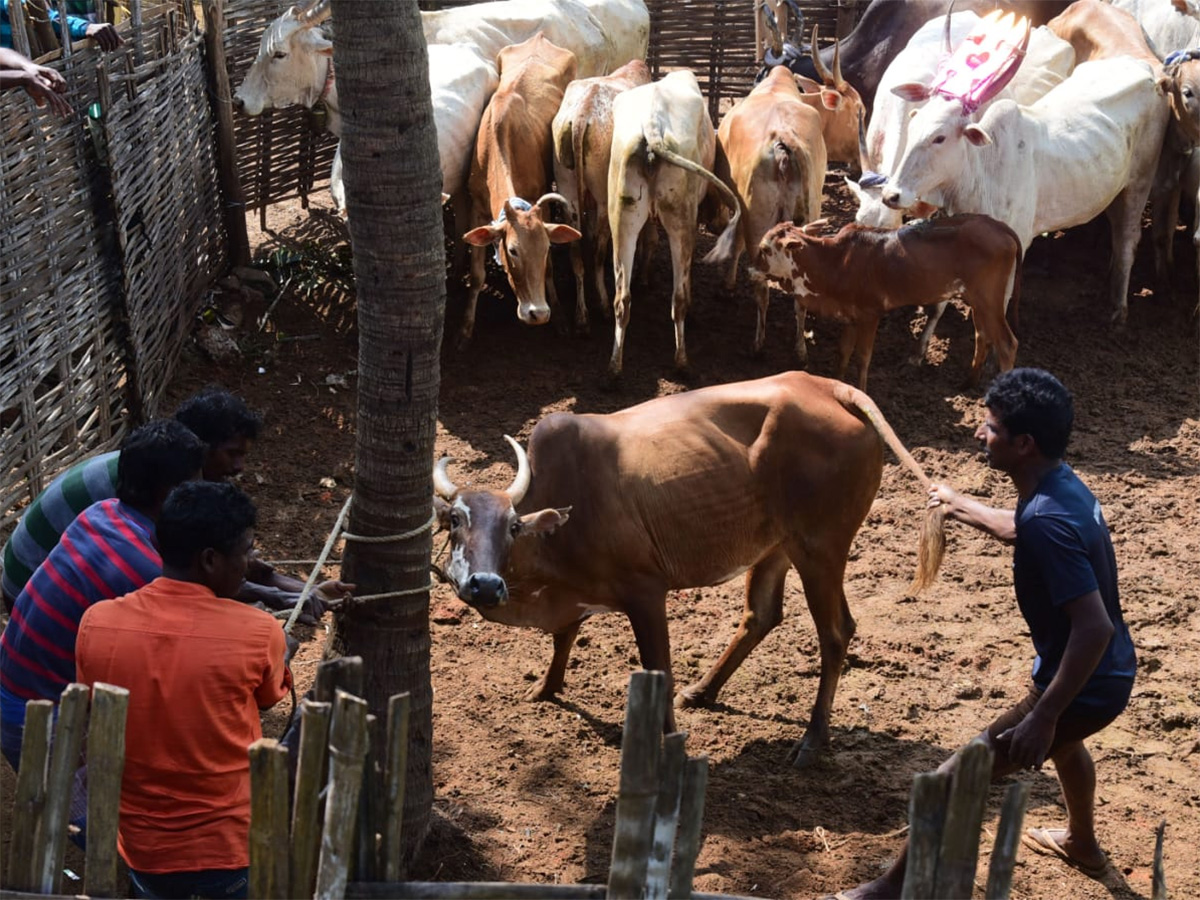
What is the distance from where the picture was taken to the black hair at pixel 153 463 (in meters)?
3.90

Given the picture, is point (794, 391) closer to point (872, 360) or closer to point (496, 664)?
point (496, 664)

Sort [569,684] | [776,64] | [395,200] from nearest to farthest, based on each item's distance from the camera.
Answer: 1. [395,200]
2. [569,684]
3. [776,64]

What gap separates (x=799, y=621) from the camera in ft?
22.7

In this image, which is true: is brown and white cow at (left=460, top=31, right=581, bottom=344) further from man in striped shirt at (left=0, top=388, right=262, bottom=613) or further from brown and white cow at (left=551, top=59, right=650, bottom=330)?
man in striped shirt at (left=0, top=388, right=262, bottom=613)

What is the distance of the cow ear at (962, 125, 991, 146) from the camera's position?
9359 millimetres

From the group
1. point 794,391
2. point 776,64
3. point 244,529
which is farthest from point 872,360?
point 244,529

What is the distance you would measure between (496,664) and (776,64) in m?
7.44

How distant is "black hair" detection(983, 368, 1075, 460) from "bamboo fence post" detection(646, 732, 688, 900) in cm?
170

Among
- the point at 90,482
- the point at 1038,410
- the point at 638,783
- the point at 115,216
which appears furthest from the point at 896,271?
the point at 638,783

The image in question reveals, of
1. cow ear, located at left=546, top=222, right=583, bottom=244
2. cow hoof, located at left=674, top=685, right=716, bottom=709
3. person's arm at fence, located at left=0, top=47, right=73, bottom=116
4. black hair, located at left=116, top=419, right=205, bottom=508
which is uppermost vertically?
person's arm at fence, located at left=0, top=47, right=73, bottom=116

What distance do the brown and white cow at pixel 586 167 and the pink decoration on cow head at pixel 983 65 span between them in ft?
7.94

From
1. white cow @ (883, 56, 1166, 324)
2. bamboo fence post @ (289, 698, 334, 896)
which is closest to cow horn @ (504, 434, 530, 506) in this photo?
bamboo fence post @ (289, 698, 334, 896)

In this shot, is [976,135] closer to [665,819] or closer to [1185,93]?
[1185,93]

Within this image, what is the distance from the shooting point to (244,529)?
11.5ft
